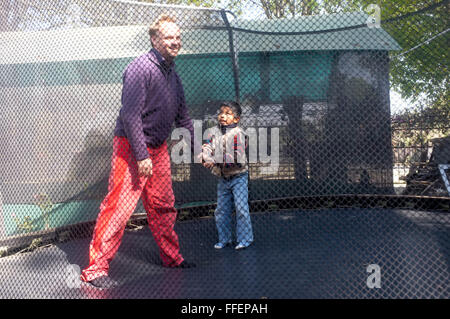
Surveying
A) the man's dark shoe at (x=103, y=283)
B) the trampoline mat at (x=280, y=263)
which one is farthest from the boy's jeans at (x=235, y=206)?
the man's dark shoe at (x=103, y=283)

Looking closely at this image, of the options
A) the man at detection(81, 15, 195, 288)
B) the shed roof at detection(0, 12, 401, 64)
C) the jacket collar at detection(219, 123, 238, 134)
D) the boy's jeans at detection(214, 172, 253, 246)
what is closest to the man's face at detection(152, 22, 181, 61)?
the man at detection(81, 15, 195, 288)

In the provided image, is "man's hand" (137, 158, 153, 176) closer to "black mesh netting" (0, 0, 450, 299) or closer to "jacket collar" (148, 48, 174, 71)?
"black mesh netting" (0, 0, 450, 299)

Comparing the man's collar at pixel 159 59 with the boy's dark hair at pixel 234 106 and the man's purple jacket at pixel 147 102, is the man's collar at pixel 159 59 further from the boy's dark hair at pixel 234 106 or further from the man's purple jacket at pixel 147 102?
the boy's dark hair at pixel 234 106

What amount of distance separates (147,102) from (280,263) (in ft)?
4.52

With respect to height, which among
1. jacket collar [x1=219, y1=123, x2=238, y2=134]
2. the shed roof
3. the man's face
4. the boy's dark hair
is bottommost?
jacket collar [x1=219, y1=123, x2=238, y2=134]

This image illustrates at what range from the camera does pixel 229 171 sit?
9.66 feet

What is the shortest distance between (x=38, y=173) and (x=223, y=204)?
1.54 metres

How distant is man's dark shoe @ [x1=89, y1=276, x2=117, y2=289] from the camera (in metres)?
2.22

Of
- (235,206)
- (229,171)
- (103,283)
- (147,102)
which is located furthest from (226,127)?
(103,283)

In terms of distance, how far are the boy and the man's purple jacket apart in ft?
1.37

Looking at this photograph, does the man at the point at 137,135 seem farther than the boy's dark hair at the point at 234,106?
No

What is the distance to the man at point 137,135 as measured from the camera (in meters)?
2.20

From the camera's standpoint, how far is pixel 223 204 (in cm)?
305
